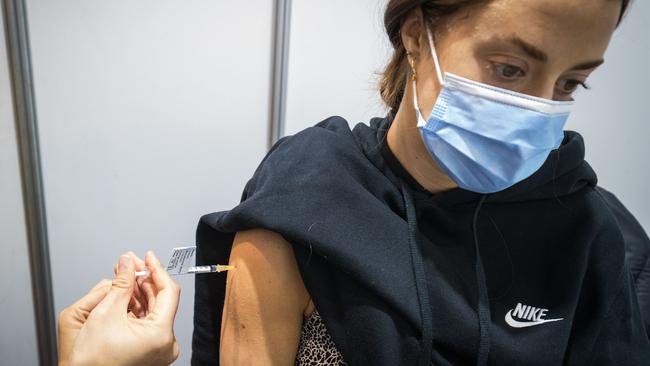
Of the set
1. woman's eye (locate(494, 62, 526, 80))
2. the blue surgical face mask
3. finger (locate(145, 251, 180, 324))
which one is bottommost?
finger (locate(145, 251, 180, 324))

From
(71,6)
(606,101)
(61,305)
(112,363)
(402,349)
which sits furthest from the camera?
(61,305)

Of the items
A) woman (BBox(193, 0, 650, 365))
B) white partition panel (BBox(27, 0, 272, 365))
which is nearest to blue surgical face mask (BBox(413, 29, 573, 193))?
woman (BBox(193, 0, 650, 365))

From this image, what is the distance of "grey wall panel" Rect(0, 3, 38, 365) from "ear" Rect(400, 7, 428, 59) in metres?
1.25

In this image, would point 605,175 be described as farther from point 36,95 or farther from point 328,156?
point 36,95

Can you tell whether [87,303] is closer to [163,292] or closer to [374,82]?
[163,292]

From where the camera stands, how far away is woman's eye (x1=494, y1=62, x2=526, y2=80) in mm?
629

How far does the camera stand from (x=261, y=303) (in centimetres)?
70

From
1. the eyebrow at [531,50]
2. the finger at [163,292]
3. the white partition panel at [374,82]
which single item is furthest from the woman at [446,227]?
the white partition panel at [374,82]

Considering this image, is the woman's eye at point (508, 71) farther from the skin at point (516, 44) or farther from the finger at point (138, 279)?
the finger at point (138, 279)

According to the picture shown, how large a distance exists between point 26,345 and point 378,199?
5.51ft

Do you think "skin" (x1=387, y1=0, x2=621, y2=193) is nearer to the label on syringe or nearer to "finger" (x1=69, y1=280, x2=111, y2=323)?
the label on syringe

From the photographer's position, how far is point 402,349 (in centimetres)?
71

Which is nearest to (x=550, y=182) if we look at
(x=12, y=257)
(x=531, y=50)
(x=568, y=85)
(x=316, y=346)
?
(x=568, y=85)

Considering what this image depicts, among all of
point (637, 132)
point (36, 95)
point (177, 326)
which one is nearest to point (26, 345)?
point (177, 326)
